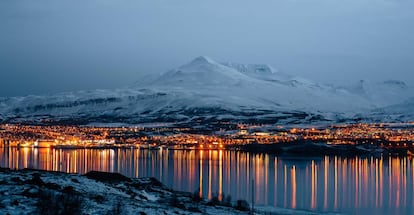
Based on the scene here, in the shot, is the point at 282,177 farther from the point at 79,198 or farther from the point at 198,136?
the point at 198,136

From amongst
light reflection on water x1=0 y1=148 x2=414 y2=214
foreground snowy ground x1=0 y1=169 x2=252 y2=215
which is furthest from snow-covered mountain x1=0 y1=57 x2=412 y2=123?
foreground snowy ground x1=0 y1=169 x2=252 y2=215

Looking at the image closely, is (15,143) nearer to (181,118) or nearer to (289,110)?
(181,118)

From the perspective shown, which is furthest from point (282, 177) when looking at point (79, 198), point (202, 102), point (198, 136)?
point (202, 102)

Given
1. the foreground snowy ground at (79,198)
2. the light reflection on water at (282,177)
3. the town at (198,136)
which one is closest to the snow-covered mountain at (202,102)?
the town at (198,136)

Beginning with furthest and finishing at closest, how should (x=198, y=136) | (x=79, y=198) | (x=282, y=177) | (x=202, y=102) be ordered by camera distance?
(x=202, y=102) → (x=198, y=136) → (x=282, y=177) → (x=79, y=198)

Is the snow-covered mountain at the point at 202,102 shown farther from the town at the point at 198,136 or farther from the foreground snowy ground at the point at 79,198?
the foreground snowy ground at the point at 79,198

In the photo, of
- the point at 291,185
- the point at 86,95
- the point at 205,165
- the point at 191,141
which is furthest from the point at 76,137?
the point at 86,95

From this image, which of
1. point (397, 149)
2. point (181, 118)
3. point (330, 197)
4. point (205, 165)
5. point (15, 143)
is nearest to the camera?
point (330, 197)
